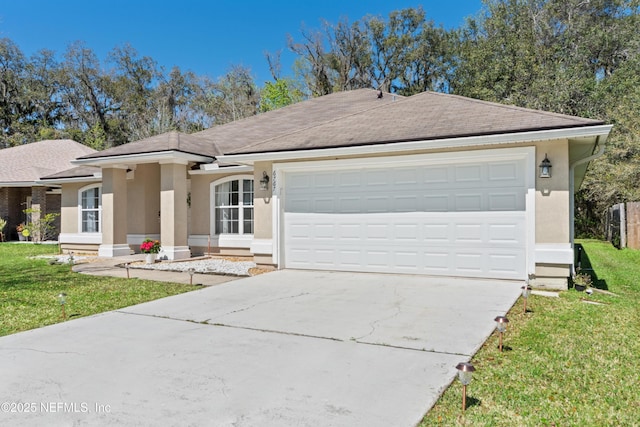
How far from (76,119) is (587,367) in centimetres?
4672

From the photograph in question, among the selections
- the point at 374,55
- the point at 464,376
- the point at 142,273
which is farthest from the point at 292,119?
the point at 374,55

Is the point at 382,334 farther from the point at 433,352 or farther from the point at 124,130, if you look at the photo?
the point at 124,130

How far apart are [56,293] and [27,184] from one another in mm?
16186

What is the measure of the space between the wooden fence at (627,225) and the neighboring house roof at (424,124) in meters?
9.25

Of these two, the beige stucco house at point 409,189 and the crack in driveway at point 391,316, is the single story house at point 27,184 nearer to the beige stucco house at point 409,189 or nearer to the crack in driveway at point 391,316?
the beige stucco house at point 409,189

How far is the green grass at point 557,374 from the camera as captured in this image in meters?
2.99

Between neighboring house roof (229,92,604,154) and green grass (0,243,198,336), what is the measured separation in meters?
3.87

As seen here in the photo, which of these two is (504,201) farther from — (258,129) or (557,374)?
(258,129)

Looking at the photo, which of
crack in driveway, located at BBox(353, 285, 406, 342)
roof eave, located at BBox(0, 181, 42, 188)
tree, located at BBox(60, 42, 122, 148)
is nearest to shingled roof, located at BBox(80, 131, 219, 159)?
crack in driveway, located at BBox(353, 285, 406, 342)

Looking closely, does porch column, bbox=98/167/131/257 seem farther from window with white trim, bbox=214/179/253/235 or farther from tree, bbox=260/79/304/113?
tree, bbox=260/79/304/113

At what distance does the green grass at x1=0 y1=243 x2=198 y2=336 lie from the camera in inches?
232

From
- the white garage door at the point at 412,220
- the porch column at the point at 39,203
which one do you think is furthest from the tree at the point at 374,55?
the white garage door at the point at 412,220

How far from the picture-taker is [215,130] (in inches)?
649

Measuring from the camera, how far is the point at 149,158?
12047mm
